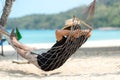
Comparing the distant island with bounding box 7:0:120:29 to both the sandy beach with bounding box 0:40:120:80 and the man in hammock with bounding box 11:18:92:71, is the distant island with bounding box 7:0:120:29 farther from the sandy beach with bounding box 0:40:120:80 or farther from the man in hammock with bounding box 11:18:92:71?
the man in hammock with bounding box 11:18:92:71

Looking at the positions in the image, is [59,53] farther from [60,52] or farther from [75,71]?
[75,71]

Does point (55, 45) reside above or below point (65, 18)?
above

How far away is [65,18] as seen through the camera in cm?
8062

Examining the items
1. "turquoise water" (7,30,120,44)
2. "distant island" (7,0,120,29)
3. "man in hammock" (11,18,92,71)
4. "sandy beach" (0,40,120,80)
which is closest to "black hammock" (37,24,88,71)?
"man in hammock" (11,18,92,71)

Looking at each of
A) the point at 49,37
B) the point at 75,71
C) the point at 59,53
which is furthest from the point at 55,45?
the point at 49,37

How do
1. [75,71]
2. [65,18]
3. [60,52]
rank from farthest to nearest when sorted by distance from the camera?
[65,18] → [75,71] → [60,52]

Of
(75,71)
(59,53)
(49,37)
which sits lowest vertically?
(49,37)

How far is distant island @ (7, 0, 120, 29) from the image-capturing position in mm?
73625

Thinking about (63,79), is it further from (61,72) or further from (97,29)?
(97,29)

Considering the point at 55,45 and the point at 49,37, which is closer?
the point at 55,45

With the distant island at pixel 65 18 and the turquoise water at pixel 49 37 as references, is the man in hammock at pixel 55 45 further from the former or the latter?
the distant island at pixel 65 18

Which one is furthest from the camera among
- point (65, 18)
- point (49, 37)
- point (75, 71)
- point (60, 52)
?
point (65, 18)

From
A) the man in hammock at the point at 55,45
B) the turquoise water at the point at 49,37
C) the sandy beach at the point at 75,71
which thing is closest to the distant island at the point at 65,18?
the turquoise water at the point at 49,37

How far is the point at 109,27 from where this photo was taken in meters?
74.1
